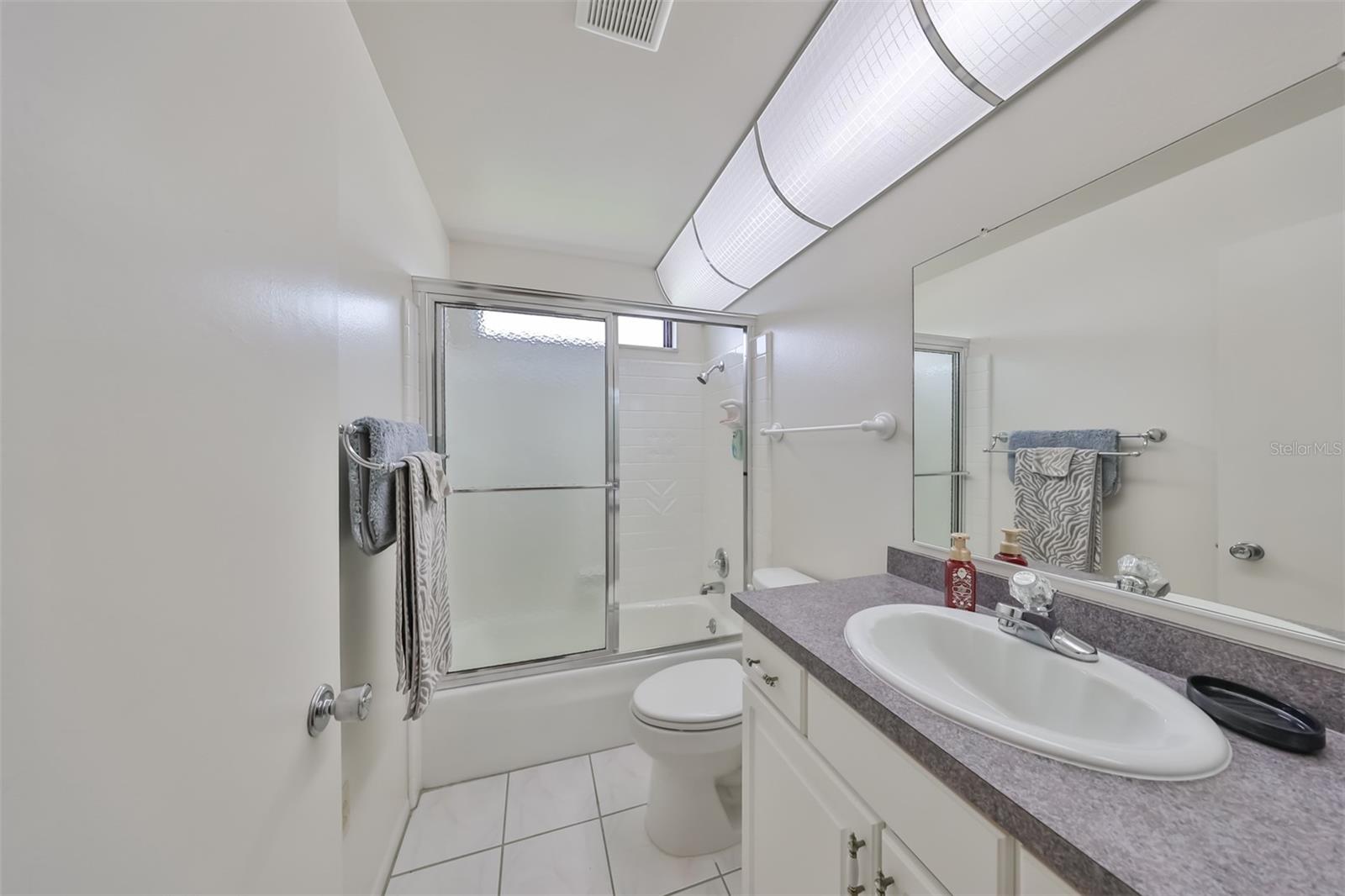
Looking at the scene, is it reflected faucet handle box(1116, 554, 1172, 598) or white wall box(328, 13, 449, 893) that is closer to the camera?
reflected faucet handle box(1116, 554, 1172, 598)

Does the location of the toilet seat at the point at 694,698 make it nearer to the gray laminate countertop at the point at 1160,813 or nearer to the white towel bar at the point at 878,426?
the gray laminate countertop at the point at 1160,813

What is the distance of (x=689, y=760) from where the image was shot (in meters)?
1.36

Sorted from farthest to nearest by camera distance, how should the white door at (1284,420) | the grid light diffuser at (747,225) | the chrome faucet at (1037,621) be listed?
the grid light diffuser at (747,225)
the chrome faucet at (1037,621)
the white door at (1284,420)

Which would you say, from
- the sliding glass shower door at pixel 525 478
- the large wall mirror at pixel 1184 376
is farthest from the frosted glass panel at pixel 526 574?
the large wall mirror at pixel 1184 376

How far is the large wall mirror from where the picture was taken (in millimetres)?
641

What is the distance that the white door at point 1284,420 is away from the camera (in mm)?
626

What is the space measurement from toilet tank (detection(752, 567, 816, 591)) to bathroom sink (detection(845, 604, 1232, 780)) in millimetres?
680

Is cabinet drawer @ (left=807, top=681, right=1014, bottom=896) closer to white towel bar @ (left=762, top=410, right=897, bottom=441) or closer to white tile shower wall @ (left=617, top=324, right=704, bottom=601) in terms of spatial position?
white towel bar @ (left=762, top=410, right=897, bottom=441)

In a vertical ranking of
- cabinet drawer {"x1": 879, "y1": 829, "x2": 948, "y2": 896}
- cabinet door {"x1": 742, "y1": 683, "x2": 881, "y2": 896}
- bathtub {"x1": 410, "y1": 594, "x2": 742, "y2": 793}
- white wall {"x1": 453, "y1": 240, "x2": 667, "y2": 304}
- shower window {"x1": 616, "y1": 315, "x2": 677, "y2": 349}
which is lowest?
bathtub {"x1": 410, "y1": 594, "x2": 742, "y2": 793}

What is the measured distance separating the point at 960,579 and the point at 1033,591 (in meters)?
0.16

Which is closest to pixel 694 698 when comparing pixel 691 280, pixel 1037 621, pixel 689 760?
pixel 689 760

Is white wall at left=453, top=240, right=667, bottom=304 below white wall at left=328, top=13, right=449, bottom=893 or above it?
above

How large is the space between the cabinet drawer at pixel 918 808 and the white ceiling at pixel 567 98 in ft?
5.08

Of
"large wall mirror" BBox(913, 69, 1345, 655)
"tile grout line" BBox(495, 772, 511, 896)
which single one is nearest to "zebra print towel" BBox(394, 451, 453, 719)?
"tile grout line" BBox(495, 772, 511, 896)
